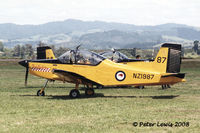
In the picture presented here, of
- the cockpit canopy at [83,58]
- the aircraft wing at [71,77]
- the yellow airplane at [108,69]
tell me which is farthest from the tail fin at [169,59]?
the aircraft wing at [71,77]

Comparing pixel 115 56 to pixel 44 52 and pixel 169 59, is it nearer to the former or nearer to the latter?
pixel 44 52

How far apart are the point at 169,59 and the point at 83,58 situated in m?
4.34

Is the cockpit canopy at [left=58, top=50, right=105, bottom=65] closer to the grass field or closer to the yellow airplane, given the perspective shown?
the yellow airplane

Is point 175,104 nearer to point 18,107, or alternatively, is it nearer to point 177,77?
point 177,77

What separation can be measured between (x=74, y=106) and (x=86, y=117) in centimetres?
244

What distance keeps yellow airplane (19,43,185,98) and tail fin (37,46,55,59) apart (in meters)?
9.19

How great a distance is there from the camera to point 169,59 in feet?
51.3

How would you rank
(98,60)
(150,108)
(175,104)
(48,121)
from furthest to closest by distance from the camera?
(98,60)
(175,104)
(150,108)
(48,121)

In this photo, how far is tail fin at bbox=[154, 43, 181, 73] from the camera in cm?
1548

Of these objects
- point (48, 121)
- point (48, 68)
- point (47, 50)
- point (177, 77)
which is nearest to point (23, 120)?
point (48, 121)

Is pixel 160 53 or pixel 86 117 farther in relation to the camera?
pixel 160 53

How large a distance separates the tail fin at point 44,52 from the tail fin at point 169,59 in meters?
12.5

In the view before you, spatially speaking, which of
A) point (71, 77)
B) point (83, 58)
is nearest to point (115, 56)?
point (83, 58)

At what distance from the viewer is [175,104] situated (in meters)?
13.6
